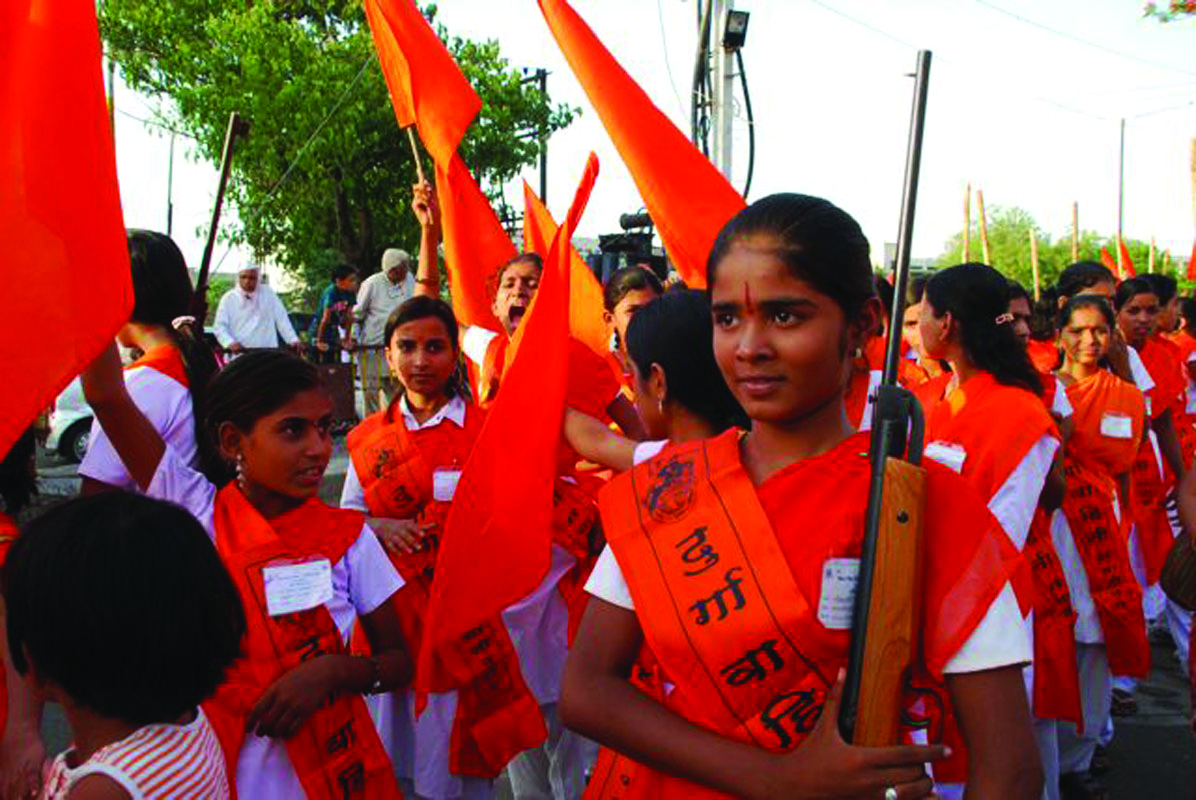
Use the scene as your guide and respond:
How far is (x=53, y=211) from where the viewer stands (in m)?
2.06

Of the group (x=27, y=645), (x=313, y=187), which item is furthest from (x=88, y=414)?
(x=313, y=187)

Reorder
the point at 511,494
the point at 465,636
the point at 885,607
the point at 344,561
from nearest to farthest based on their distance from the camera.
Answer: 1. the point at 885,607
2. the point at 344,561
3. the point at 511,494
4. the point at 465,636

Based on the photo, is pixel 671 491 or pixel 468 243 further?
pixel 468 243

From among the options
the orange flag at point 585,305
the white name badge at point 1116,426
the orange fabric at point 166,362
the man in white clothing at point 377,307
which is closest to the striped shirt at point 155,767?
the orange fabric at point 166,362

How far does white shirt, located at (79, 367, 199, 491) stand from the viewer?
2.68 meters

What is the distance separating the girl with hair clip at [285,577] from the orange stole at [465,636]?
28.1 inches

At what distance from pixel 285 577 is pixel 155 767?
0.79m

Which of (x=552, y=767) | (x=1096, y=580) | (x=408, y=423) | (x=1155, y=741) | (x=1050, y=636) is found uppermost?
(x=408, y=423)

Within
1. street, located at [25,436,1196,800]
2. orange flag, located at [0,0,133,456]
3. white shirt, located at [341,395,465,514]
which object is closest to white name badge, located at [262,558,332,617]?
orange flag, located at [0,0,133,456]

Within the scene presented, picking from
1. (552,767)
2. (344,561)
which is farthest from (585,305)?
(344,561)

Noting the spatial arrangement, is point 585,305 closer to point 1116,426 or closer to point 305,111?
point 1116,426

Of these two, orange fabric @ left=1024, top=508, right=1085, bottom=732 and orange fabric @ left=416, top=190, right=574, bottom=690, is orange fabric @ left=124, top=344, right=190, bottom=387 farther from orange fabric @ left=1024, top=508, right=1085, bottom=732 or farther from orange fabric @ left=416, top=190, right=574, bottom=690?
orange fabric @ left=1024, top=508, right=1085, bottom=732

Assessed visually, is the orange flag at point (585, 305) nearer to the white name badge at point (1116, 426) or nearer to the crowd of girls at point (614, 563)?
the crowd of girls at point (614, 563)

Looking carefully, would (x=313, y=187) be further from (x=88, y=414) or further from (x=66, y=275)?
(x=66, y=275)
